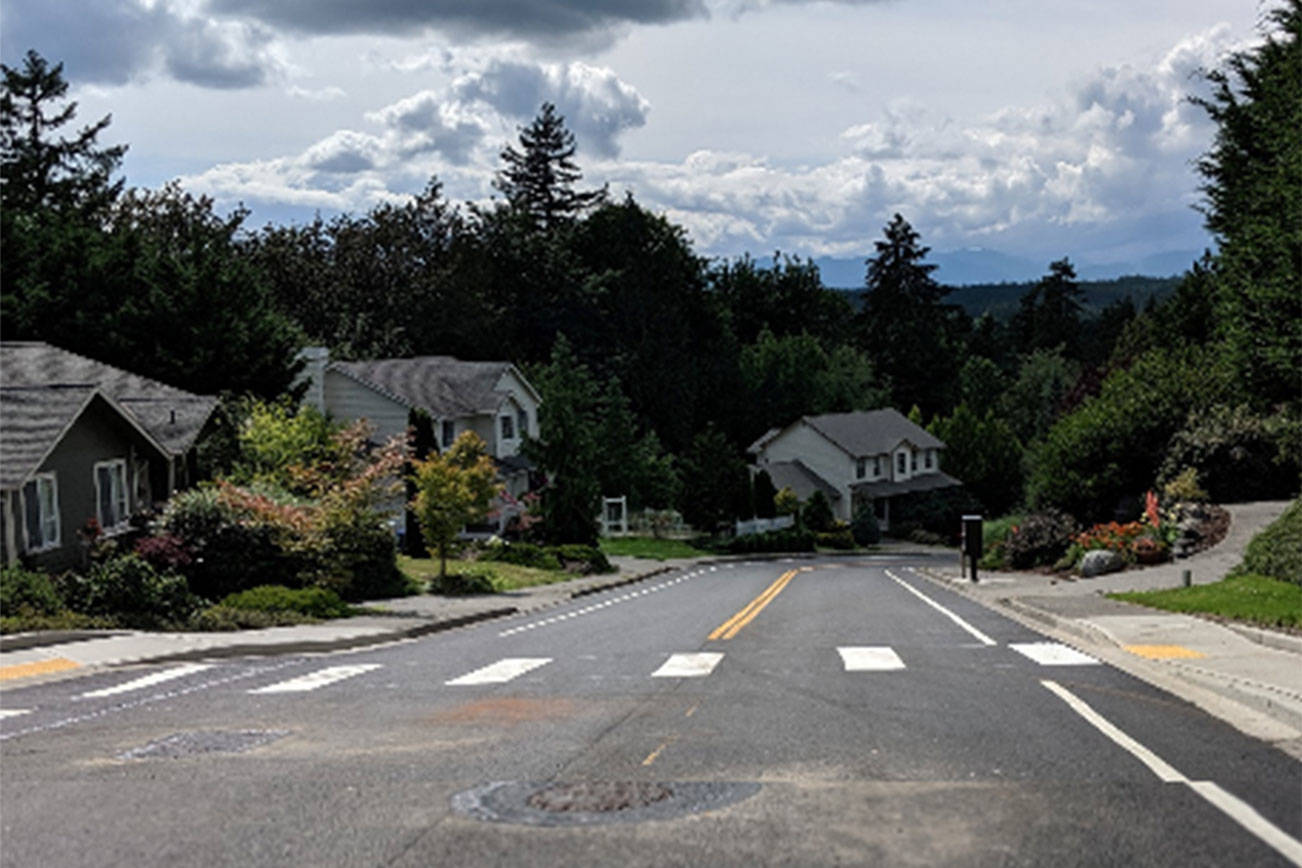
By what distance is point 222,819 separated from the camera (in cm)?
867

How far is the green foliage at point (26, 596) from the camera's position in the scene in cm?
2308

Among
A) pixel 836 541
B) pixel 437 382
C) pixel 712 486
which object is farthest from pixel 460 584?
pixel 836 541

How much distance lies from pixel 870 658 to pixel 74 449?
19.9 meters

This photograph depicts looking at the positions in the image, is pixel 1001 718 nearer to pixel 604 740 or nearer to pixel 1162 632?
pixel 604 740

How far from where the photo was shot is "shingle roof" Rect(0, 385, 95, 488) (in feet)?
87.6

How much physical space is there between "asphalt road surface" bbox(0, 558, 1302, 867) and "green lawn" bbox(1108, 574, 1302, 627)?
3159 mm

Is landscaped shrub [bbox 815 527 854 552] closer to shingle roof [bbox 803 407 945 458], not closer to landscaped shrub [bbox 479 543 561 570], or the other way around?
shingle roof [bbox 803 407 945 458]

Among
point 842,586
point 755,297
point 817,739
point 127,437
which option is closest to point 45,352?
point 127,437

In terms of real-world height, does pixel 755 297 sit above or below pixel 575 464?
above

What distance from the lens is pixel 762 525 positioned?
254 ft

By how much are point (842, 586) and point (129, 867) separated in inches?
1232

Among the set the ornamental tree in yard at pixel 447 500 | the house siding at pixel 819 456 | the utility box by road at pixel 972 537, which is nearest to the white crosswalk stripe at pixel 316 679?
the ornamental tree in yard at pixel 447 500

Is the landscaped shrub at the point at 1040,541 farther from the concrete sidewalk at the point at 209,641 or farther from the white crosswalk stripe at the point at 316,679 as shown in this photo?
the white crosswalk stripe at the point at 316,679

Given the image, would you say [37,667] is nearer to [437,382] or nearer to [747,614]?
[747,614]
